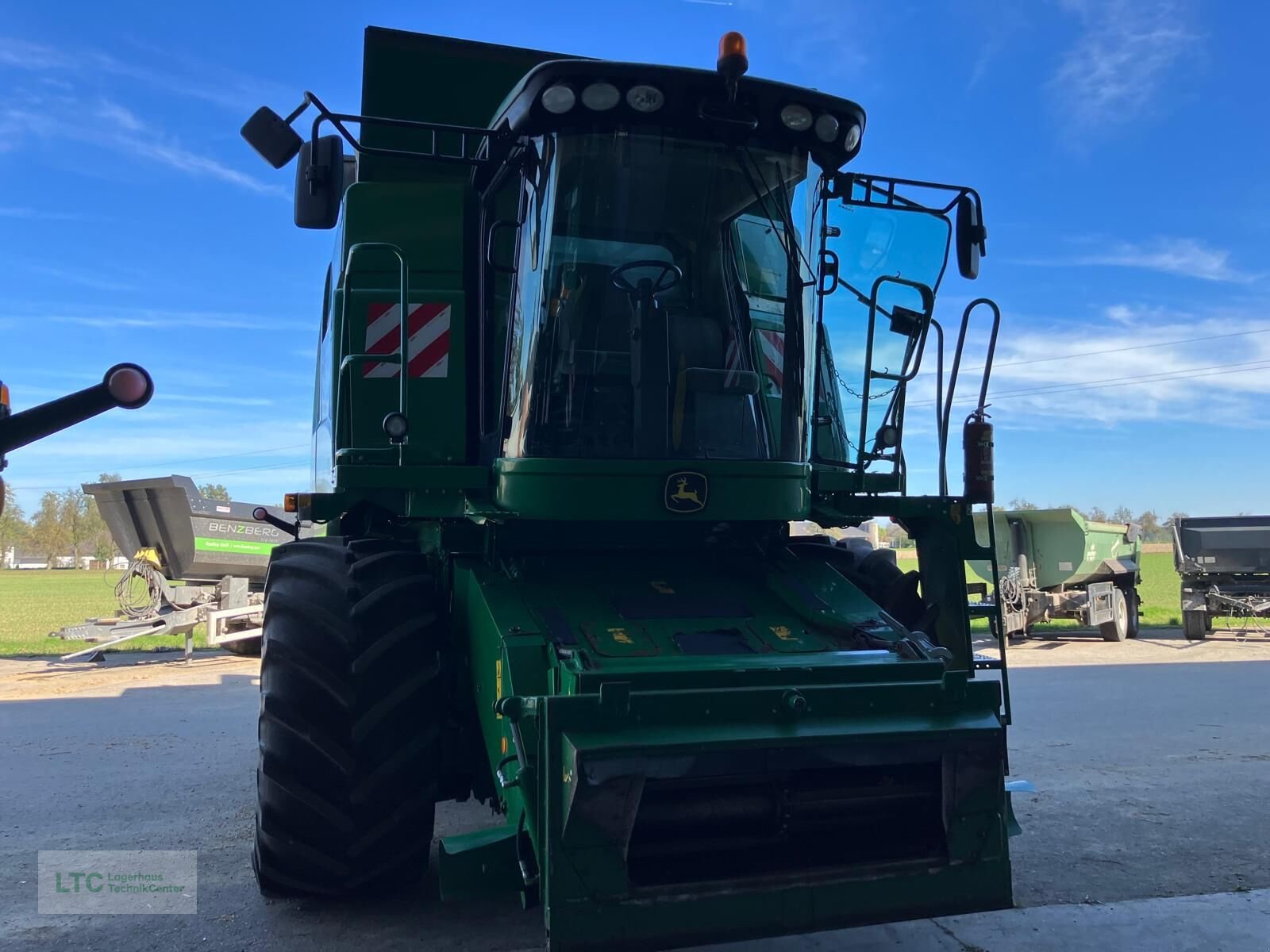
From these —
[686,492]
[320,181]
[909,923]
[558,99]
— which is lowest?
[909,923]

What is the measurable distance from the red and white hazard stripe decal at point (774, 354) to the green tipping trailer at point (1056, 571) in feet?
41.3

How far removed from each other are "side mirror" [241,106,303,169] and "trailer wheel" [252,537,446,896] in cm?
158

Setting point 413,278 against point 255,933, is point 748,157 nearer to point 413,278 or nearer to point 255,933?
point 413,278

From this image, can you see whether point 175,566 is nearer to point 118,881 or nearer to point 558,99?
point 118,881

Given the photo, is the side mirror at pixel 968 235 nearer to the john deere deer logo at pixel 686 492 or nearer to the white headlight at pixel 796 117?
the white headlight at pixel 796 117

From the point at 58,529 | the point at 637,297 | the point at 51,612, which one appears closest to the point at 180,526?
the point at 637,297

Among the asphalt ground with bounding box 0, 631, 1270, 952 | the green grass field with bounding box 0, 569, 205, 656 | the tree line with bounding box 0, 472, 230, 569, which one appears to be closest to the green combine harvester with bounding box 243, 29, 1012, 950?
the asphalt ground with bounding box 0, 631, 1270, 952

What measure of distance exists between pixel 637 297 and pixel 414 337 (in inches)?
40.9

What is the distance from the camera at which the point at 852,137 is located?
3.85 meters

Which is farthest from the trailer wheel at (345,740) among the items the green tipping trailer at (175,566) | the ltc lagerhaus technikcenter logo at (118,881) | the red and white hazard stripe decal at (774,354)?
the green tipping trailer at (175,566)

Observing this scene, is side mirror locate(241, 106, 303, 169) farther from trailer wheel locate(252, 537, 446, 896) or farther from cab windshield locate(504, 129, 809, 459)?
trailer wheel locate(252, 537, 446, 896)

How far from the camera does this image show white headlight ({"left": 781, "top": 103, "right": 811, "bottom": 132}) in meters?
3.63

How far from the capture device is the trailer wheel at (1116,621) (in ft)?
51.0

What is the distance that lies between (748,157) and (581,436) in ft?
4.06
